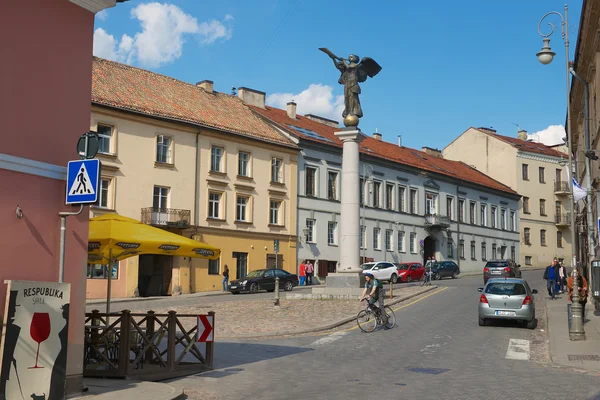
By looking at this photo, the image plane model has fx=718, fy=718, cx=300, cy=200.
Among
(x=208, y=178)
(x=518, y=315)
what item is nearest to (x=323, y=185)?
(x=208, y=178)

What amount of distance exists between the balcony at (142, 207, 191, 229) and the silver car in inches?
852

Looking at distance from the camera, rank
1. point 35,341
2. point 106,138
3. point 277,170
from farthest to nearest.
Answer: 1. point 277,170
2. point 106,138
3. point 35,341

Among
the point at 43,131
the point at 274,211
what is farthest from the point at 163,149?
the point at 43,131

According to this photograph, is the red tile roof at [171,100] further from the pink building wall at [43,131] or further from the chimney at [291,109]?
the pink building wall at [43,131]

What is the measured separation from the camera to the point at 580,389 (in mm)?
11969

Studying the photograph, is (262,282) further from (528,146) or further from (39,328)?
(528,146)

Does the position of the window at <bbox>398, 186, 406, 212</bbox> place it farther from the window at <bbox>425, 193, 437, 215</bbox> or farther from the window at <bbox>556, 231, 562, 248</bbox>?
the window at <bbox>556, 231, 562, 248</bbox>

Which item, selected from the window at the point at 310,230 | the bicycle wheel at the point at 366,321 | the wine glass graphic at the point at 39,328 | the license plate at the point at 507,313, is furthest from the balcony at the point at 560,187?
the wine glass graphic at the point at 39,328

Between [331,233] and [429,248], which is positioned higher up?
[331,233]

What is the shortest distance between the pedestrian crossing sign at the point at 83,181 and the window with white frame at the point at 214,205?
32667 millimetres

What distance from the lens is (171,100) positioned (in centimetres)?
4338

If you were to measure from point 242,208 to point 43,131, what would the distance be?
115 ft

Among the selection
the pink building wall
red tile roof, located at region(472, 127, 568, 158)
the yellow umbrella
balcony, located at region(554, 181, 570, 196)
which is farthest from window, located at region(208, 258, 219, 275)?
balcony, located at region(554, 181, 570, 196)

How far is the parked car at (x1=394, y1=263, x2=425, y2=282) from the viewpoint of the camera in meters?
47.4
